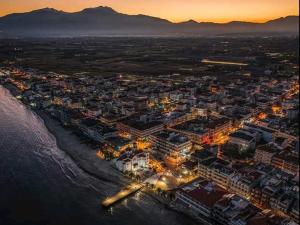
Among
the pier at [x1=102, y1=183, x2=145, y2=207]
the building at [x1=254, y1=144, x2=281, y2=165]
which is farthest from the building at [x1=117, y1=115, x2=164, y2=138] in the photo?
the building at [x1=254, y1=144, x2=281, y2=165]

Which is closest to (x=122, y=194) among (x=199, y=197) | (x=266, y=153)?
(x=199, y=197)

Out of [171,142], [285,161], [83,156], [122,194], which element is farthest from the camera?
[83,156]

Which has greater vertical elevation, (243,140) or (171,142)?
(171,142)

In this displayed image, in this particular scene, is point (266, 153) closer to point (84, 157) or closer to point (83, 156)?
point (84, 157)

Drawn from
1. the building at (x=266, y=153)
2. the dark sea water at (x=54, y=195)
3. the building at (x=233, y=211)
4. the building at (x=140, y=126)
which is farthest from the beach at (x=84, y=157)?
the building at (x=266, y=153)

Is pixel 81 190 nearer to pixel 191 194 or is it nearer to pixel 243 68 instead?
pixel 191 194

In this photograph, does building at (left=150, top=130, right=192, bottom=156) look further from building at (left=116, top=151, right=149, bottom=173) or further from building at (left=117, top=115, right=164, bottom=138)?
building at (left=116, top=151, right=149, bottom=173)

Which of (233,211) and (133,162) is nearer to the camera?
(233,211)

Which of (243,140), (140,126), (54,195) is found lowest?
(54,195)

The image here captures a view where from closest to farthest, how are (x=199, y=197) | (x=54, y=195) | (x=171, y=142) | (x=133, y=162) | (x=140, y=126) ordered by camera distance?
(x=199, y=197) → (x=54, y=195) → (x=133, y=162) → (x=171, y=142) → (x=140, y=126)
